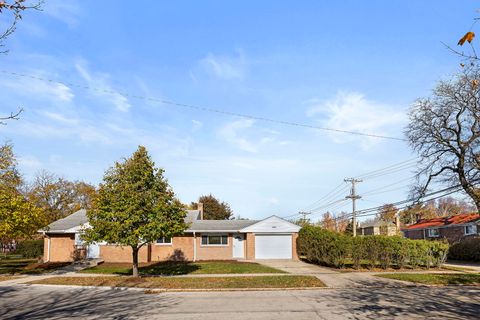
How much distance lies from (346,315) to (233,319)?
3.07m

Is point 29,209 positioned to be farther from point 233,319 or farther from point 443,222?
point 443,222

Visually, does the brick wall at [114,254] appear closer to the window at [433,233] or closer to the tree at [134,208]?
the tree at [134,208]

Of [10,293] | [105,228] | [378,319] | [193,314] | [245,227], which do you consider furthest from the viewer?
[245,227]

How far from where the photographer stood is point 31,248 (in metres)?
40.6

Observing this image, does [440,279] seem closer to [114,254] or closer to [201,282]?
[201,282]

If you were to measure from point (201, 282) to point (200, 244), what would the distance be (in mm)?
16932

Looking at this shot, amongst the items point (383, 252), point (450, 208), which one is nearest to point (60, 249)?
point (383, 252)

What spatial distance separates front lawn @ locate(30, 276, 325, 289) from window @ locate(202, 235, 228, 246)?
1555 centimetres

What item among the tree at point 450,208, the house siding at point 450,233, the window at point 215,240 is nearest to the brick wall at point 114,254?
the window at point 215,240

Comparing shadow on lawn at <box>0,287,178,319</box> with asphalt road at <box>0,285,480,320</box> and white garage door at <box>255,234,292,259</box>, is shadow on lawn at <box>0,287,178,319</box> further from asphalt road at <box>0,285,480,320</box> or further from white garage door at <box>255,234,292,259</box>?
white garage door at <box>255,234,292,259</box>

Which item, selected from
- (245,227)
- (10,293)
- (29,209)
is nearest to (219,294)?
(10,293)

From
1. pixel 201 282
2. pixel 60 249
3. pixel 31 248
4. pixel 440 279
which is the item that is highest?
pixel 60 249

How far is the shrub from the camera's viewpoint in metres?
39.5

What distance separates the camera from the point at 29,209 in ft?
72.3
